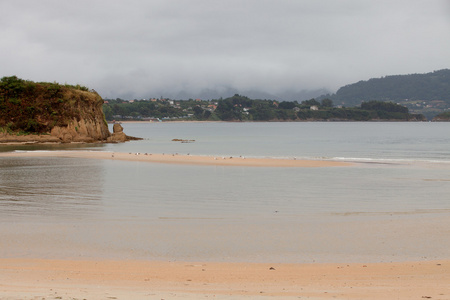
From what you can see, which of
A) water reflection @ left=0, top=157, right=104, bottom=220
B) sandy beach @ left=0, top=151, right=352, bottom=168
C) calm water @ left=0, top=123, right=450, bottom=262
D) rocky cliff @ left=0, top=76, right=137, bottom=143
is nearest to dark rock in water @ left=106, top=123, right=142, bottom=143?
rocky cliff @ left=0, top=76, right=137, bottom=143

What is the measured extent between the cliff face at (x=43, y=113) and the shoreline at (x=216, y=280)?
172ft

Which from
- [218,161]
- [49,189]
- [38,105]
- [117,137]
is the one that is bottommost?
[218,161]

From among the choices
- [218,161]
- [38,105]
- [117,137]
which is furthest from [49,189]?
[117,137]

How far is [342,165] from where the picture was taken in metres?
34.1

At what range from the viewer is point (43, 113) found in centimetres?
5947

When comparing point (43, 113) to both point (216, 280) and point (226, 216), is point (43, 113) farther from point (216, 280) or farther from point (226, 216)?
point (216, 280)

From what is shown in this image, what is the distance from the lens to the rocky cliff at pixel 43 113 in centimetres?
5850

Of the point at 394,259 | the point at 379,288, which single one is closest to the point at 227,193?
the point at 394,259

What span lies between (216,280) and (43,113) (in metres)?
55.7

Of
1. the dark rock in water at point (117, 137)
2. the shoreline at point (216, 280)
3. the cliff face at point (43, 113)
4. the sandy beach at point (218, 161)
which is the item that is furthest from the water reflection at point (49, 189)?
the dark rock in water at point (117, 137)

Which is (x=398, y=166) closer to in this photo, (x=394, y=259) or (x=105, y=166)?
(x=105, y=166)

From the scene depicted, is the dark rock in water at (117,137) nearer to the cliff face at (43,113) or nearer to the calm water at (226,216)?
the cliff face at (43,113)

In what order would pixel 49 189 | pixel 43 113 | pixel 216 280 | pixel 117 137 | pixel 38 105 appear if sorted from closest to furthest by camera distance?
pixel 216 280 → pixel 49 189 → pixel 43 113 → pixel 38 105 → pixel 117 137

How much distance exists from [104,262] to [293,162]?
27.4 metres
